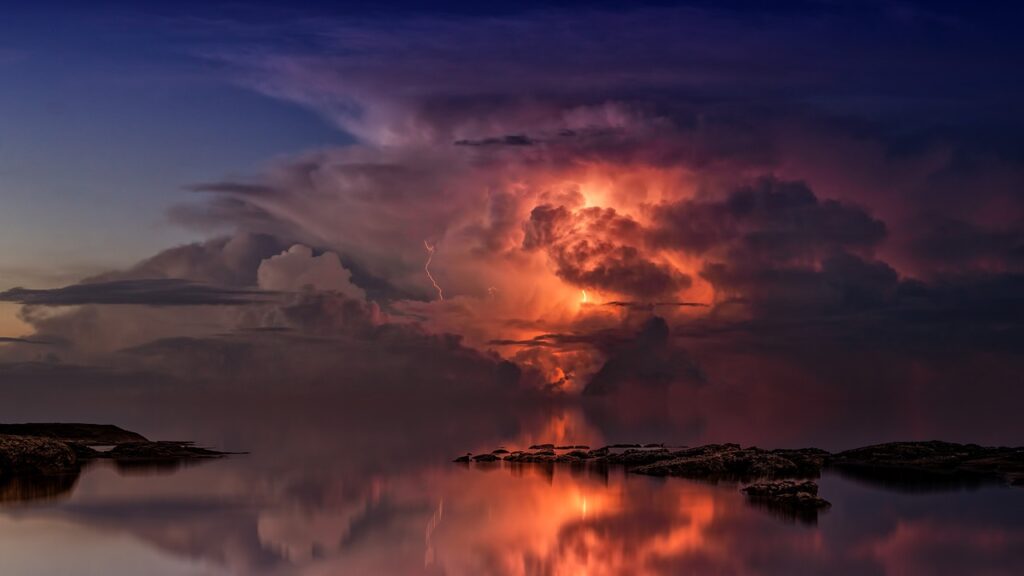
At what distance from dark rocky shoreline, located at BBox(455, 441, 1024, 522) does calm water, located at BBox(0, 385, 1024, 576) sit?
2.37 m

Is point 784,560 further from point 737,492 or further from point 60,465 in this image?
point 60,465

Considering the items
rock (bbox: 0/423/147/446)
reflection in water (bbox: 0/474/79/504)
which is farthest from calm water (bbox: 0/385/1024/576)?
rock (bbox: 0/423/147/446)

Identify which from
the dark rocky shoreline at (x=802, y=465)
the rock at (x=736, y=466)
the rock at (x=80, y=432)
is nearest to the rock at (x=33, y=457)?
the dark rocky shoreline at (x=802, y=465)

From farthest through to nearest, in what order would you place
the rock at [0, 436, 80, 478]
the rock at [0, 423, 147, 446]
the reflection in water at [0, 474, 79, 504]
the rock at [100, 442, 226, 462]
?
the rock at [0, 423, 147, 446] → the rock at [100, 442, 226, 462] → the rock at [0, 436, 80, 478] → the reflection in water at [0, 474, 79, 504]

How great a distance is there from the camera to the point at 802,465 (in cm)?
7119

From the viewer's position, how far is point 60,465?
72.3 meters

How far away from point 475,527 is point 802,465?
113 ft

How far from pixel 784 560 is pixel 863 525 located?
1101 centimetres

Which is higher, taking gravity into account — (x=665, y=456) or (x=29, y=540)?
(x=665, y=456)

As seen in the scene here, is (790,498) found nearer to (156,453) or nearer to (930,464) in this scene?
(930,464)

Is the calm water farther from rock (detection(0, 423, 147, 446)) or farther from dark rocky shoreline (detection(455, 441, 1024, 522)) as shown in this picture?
rock (detection(0, 423, 147, 446))

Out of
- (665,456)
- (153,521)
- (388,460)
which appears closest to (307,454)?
(388,460)

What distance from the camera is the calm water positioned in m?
36.3

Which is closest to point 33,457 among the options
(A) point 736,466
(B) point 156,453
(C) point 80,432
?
(B) point 156,453
